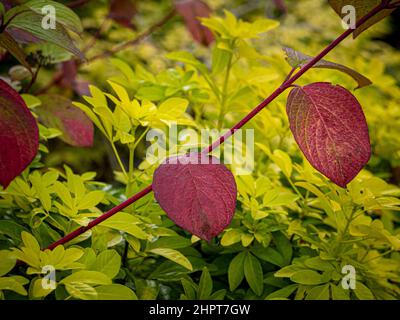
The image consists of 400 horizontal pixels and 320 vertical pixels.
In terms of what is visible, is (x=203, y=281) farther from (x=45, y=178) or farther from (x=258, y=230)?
(x=45, y=178)

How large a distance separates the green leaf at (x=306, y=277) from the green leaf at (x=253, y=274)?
0.24 ft

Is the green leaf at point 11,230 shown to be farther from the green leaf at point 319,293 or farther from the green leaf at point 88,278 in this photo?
the green leaf at point 319,293

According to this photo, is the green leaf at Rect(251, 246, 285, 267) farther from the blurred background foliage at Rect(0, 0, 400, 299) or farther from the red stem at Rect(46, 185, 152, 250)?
the red stem at Rect(46, 185, 152, 250)

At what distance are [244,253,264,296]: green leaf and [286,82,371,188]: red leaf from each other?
0.26 m

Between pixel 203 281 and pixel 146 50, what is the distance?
148 centimetres

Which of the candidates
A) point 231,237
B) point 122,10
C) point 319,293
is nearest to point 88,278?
point 231,237

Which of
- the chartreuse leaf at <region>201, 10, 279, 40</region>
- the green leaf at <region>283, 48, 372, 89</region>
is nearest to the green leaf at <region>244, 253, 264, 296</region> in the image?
the green leaf at <region>283, 48, 372, 89</region>

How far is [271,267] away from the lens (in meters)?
0.82

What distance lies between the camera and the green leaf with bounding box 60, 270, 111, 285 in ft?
1.88

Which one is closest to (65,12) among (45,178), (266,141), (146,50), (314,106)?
(45,178)

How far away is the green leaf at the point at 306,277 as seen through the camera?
2.24ft

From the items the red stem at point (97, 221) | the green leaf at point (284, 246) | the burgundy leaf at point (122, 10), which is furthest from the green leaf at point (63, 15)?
the burgundy leaf at point (122, 10)

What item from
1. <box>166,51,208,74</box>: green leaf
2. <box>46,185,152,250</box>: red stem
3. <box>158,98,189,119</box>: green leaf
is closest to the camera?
<box>46,185,152,250</box>: red stem

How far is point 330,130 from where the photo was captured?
22.5 inches
